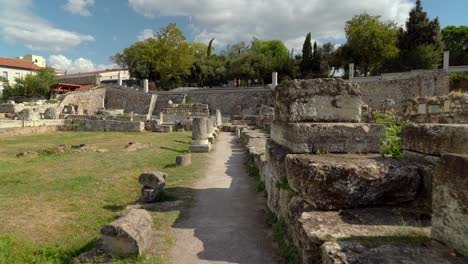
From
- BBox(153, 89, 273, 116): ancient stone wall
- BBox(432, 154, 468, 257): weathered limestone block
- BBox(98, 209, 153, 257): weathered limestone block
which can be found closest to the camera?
BBox(432, 154, 468, 257): weathered limestone block

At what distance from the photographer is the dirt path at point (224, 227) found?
14.4 feet

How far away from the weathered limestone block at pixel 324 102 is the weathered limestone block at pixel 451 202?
7.98 ft

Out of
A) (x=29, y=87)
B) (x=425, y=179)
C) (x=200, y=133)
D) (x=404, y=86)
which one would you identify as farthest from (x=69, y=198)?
(x=29, y=87)

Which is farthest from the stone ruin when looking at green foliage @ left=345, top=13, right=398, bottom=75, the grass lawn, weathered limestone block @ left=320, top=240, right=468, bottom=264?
Answer: green foliage @ left=345, top=13, right=398, bottom=75

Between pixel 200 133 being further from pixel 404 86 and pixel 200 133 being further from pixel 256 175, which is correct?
pixel 404 86

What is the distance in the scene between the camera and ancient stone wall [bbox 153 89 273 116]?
43.6m

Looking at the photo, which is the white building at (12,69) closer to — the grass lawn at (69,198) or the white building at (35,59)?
the white building at (35,59)

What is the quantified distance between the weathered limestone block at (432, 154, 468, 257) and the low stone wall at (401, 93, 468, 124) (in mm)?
8811

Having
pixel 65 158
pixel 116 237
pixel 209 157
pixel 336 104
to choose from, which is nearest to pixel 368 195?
pixel 336 104

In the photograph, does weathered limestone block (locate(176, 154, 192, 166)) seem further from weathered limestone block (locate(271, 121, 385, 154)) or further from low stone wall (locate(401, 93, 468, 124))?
low stone wall (locate(401, 93, 468, 124))

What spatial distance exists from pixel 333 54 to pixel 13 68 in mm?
63066

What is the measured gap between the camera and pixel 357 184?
3.51 m

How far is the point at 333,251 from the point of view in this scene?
2.55 meters

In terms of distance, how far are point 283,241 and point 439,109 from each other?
10323 millimetres
